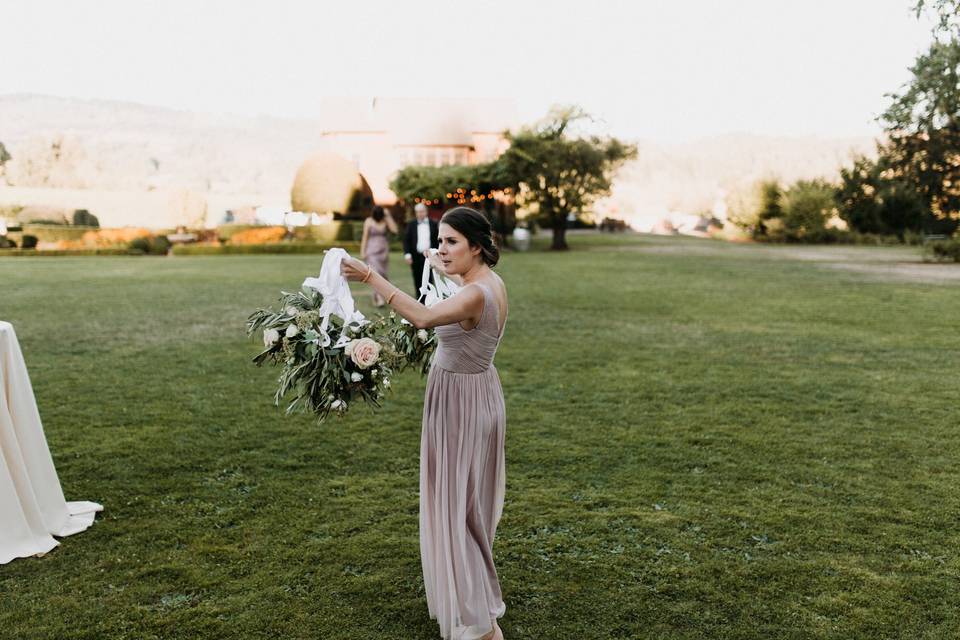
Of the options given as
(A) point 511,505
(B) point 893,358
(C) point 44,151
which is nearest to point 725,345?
(B) point 893,358

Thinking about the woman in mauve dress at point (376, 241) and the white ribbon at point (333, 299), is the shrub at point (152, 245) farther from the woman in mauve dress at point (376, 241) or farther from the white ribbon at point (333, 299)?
the white ribbon at point (333, 299)

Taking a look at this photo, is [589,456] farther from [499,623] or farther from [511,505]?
[499,623]

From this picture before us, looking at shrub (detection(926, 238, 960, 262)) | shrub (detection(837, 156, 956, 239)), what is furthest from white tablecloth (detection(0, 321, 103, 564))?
shrub (detection(926, 238, 960, 262))

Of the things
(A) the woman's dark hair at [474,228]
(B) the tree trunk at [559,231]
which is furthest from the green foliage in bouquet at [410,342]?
(B) the tree trunk at [559,231]

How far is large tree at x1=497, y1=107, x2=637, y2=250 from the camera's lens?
3697 cm

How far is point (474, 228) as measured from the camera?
3.31 meters

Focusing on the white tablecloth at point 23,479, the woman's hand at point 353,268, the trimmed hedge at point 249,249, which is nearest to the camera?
the woman's hand at point 353,268

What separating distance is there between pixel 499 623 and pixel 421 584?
0.57 m

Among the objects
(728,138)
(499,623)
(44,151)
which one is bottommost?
(499,623)

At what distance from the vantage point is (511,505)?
5.33m

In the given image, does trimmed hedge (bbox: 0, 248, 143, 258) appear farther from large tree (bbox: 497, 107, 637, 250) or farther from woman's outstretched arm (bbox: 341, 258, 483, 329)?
woman's outstretched arm (bbox: 341, 258, 483, 329)

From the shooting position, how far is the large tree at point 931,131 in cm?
2638

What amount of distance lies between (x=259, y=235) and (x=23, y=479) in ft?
117

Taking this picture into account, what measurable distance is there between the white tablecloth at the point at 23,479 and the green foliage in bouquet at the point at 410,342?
2431 millimetres
